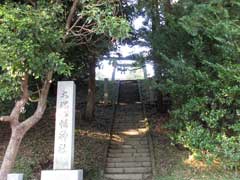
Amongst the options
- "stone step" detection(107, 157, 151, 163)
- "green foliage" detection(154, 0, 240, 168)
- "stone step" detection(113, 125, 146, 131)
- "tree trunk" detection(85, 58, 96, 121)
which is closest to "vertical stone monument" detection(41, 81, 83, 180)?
"stone step" detection(107, 157, 151, 163)

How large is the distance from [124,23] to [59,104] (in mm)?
2822

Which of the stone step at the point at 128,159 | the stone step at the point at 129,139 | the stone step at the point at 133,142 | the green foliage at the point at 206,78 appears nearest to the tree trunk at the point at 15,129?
the green foliage at the point at 206,78

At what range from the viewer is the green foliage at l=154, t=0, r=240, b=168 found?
911cm

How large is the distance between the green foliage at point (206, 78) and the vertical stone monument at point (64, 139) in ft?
8.91

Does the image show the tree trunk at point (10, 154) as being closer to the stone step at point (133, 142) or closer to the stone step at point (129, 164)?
the stone step at point (129, 164)

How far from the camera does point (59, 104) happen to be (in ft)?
32.3

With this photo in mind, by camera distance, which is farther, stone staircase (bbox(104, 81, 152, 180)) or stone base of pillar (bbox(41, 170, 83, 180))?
stone staircase (bbox(104, 81, 152, 180))

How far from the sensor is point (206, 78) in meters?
10.1

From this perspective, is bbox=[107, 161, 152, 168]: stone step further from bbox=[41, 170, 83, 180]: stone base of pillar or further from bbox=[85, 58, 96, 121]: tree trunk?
Result: bbox=[85, 58, 96, 121]: tree trunk

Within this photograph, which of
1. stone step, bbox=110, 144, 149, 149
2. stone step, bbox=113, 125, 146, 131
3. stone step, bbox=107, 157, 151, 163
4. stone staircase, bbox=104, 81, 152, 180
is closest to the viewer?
stone staircase, bbox=104, 81, 152, 180

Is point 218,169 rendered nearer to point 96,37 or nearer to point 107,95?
point 96,37

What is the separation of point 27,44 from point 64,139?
300 centimetres

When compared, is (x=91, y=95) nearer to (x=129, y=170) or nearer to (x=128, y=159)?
(x=128, y=159)

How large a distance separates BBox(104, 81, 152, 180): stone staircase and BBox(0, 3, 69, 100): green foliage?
4.20 meters
